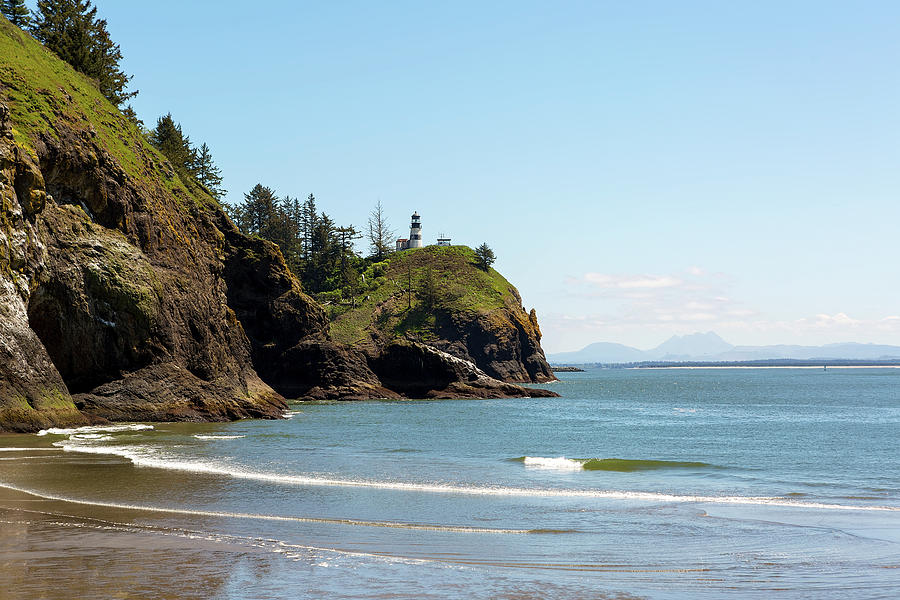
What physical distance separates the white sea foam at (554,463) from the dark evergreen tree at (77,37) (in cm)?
5424

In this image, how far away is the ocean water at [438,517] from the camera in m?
10.7

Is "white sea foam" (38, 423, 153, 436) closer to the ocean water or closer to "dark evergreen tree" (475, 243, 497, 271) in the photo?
the ocean water

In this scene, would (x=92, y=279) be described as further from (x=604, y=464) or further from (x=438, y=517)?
(x=438, y=517)

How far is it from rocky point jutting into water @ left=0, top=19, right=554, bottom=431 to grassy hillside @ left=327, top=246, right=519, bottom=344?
5173cm

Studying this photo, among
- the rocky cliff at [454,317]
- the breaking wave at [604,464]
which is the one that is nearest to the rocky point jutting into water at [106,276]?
the breaking wave at [604,464]

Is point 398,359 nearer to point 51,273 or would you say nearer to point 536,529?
point 51,273

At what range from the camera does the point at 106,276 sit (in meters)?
42.4

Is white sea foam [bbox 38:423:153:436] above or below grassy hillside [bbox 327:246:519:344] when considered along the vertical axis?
below

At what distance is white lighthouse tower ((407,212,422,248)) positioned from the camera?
172m

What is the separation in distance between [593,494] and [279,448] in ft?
55.2

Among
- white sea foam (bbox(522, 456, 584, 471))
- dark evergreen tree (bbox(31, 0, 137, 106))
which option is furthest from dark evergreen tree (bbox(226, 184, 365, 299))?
white sea foam (bbox(522, 456, 584, 471))

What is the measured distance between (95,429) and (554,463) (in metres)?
23.8

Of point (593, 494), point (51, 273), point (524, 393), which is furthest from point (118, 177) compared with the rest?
point (524, 393)

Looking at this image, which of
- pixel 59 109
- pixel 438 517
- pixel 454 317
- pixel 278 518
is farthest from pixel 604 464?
pixel 454 317
